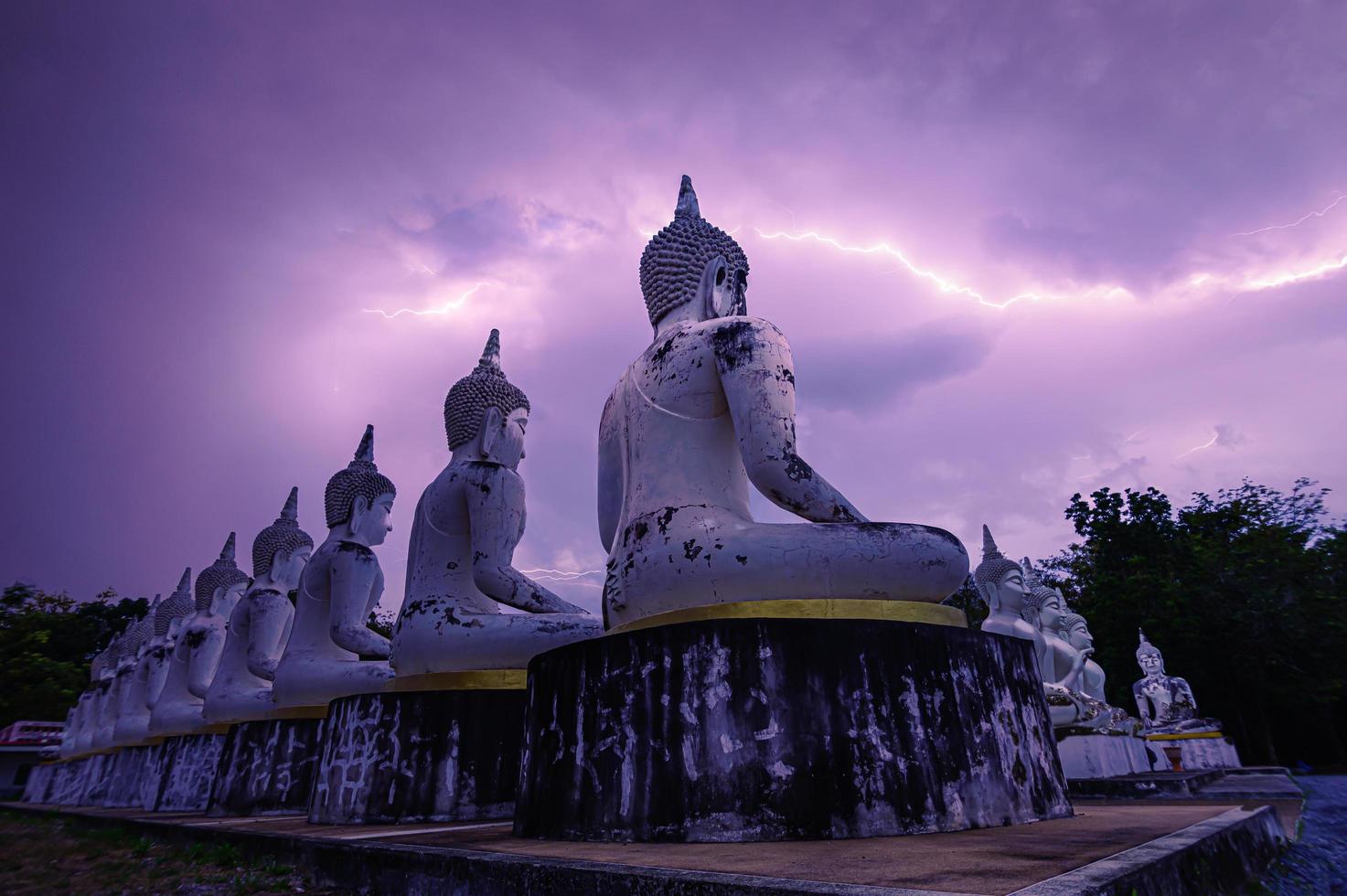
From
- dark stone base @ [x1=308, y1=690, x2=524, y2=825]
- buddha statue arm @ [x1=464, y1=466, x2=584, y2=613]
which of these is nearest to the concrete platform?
dark stone base @ [x1=308, y1=690, x2=524, y2=825]

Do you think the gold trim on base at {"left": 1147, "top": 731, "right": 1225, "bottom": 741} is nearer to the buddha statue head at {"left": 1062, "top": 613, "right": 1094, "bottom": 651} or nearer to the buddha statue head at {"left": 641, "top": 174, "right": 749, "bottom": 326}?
the buddha statue head at {"left": 1062, "top": 613, "right": 1094, "bottom": 651}

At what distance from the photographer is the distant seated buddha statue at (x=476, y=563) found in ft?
15.7

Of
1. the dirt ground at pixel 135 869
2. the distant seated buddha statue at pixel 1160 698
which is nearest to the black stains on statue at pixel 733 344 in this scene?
the dirt ground at pixel 135 869

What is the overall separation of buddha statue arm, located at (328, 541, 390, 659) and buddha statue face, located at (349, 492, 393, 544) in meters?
0.13

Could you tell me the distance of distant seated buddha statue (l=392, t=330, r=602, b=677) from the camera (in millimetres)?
4781

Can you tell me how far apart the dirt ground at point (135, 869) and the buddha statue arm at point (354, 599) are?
1.86 metres

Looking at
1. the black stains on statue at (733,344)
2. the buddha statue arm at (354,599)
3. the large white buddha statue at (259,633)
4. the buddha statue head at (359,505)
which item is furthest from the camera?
the large white buddha statue at (259,633)

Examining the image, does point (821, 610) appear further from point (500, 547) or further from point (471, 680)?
point (500, 547)

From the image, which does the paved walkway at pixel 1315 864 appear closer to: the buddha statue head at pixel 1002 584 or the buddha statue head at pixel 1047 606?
the buddha statue head at pixel 1002 584

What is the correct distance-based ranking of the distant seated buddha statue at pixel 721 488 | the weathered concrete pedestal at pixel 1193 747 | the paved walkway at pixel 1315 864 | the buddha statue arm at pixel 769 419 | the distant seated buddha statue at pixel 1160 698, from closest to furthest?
the paved walkway at pixel 1315 864 → the distant seated buddha statue at pixel 721 488 → the buddha statue arm at pixel 769 419 → the weathered concrete pedestal at pixel 1193 747 → the distant seated buddha statue at pixel 1160 698

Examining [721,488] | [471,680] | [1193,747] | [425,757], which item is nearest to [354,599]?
[471,680]

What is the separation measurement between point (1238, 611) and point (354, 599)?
22.1m

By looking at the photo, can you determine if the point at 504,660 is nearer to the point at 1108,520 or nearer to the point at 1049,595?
the point at 1049,595

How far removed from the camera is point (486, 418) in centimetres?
564
